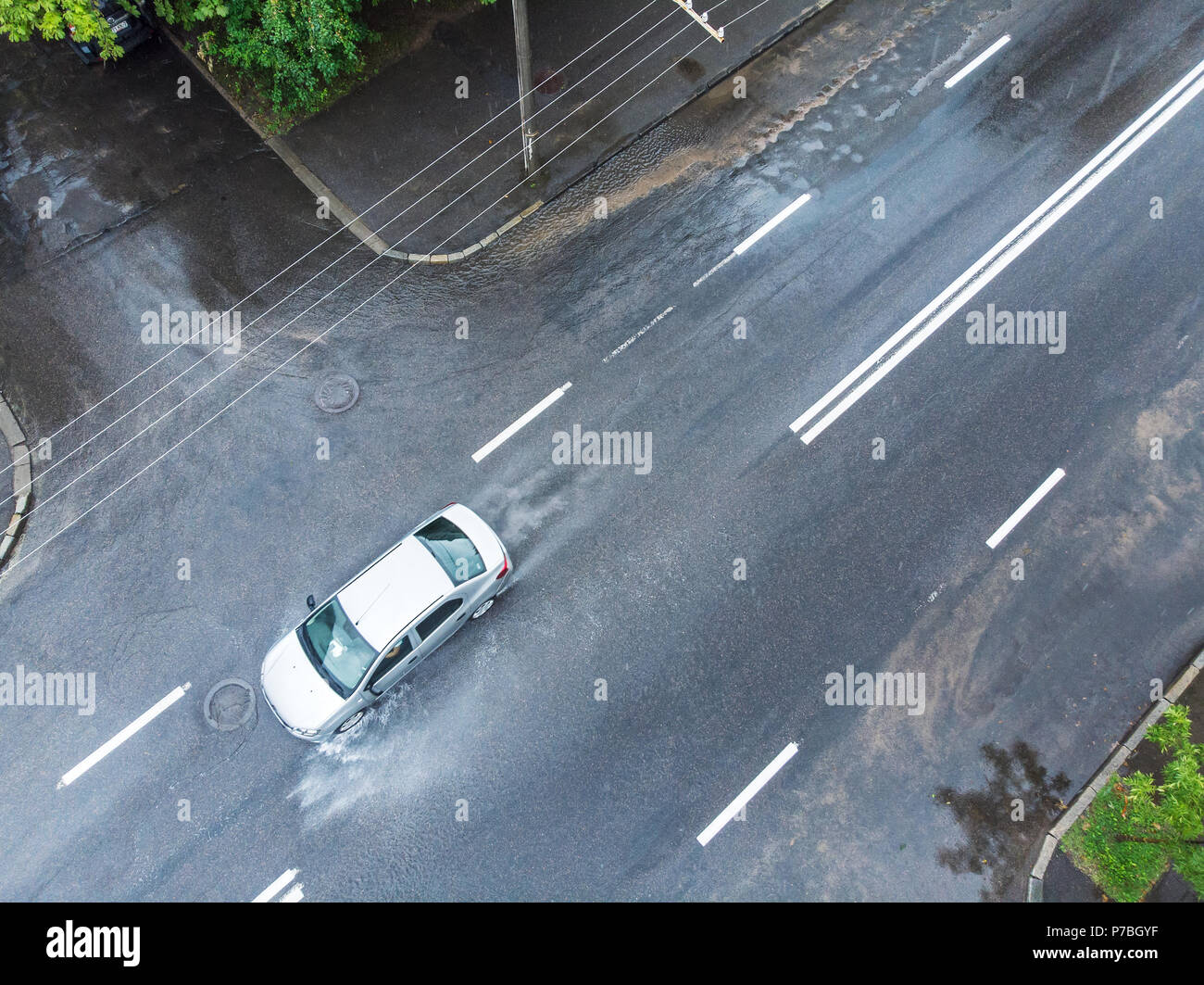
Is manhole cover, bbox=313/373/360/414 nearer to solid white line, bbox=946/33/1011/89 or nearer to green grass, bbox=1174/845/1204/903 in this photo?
solid white line, bbox=946/33/1011/89

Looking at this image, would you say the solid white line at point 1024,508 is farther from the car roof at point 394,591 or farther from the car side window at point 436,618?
the car roof at point 394,591

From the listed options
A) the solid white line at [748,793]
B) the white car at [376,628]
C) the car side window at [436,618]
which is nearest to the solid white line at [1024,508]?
the solid white line at [748,793]

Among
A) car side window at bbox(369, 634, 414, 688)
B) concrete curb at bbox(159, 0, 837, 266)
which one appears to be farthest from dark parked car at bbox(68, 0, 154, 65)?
car side window at bbox(369, 634, 414, 688)

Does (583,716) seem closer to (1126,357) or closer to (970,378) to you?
(970,378)

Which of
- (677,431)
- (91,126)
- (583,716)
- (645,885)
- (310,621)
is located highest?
(91,126)

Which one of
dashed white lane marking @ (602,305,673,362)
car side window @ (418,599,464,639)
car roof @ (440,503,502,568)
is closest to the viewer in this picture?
car side window @ (418,599,464,639)

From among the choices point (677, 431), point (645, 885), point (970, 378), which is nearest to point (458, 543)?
point (677, 431)
